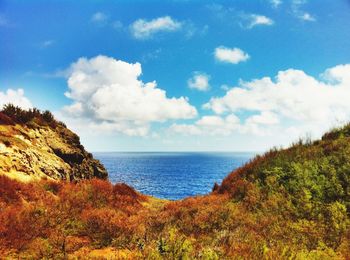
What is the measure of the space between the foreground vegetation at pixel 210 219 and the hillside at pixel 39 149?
205 cm

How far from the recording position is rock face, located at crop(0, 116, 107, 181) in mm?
13773

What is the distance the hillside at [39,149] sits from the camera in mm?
13898

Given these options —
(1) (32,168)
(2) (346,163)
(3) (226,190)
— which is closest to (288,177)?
(2) (346,163)

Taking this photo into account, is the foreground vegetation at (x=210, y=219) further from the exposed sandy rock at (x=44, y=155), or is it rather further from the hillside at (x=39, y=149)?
the hillside at (x=39, y=149)

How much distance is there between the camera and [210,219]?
33.7ft

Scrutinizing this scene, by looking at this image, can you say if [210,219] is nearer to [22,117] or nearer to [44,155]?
[44,155]

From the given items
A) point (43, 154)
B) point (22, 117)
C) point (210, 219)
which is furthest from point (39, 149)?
point (210, 219)

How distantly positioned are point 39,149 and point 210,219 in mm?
11612

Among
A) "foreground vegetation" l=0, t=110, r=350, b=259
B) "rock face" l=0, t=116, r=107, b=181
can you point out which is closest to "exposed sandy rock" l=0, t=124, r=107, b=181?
"rock face" l=0, t=116, r=107, b=181

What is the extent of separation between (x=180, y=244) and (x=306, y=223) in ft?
13.6

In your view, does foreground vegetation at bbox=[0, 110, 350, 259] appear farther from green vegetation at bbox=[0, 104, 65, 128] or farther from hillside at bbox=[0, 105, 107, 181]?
green vegetation at bbox=[0, 104, 65, 128]

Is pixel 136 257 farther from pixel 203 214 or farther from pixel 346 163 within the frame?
pixel 346 163

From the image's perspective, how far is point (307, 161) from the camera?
14289 mm

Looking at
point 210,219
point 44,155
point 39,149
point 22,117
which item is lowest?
point 210,219
